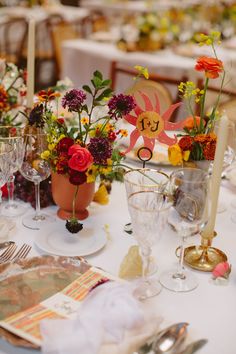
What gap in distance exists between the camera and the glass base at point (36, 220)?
1337mm

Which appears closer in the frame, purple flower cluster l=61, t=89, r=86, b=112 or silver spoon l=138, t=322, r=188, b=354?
silver spoon l=138, t=322, r=188, b=354

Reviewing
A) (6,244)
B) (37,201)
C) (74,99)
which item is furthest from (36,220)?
(74,99)

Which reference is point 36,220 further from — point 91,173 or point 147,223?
point 147,223

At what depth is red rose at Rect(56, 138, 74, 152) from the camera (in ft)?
3.99

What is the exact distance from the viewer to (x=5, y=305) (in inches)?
39.1

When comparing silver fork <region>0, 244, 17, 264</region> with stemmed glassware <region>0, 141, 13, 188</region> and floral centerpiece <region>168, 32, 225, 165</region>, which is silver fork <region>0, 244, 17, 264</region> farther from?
floral centerpiece <region>168, 32, 225, 165</region>

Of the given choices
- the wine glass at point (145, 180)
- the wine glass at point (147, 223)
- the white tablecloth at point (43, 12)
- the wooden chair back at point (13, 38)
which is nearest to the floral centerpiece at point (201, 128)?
the wine glass at point (145, 180)

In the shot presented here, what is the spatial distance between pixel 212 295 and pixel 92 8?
6653 mm

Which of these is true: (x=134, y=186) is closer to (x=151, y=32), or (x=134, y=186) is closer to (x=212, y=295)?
(x=212, y=295)

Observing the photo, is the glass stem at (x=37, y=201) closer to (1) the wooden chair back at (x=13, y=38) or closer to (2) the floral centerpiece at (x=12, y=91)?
(2) the floral centerpiece at (x=12, y=91)

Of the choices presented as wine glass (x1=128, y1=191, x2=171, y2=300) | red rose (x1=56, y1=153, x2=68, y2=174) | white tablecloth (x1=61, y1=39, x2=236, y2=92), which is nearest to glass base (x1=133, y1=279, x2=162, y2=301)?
wine glass (x1=128, y1=191, x2=171, y2=300)

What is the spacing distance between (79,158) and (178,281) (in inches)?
14.7

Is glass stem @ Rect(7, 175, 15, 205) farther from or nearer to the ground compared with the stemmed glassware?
nearer to the ground

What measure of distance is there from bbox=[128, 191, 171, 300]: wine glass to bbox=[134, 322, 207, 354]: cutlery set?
12 cm
